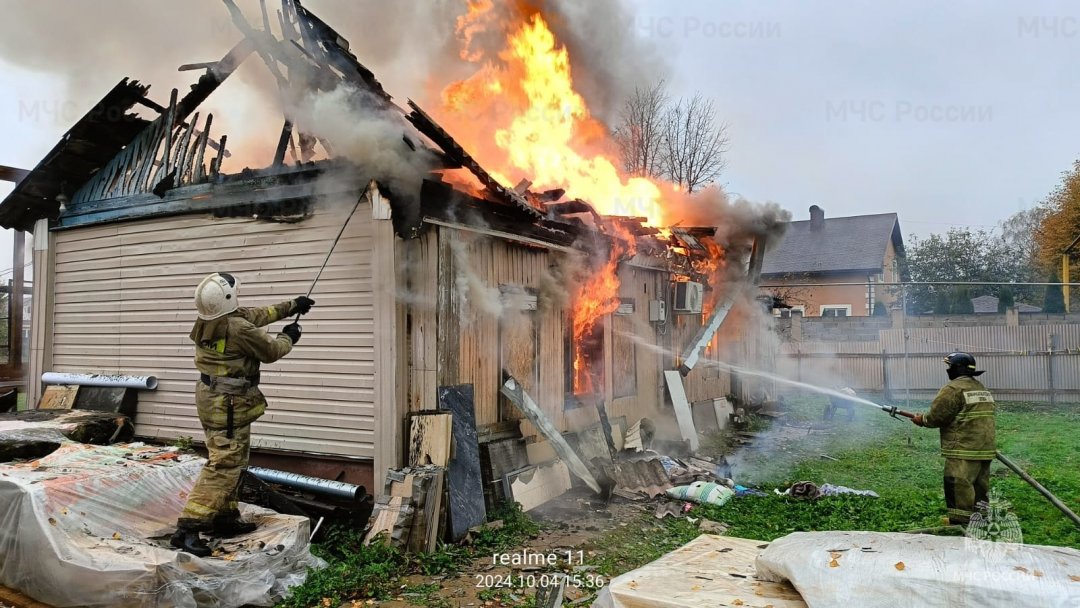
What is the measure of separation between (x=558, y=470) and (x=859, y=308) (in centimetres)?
2944

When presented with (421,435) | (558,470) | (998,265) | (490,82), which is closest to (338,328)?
(421,435)

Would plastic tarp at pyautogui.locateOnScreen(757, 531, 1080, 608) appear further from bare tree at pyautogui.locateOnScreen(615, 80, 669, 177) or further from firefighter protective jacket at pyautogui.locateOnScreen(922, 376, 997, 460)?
A: bare tree at pyautogui.locateOnScreen(615, 80, 669, 177)

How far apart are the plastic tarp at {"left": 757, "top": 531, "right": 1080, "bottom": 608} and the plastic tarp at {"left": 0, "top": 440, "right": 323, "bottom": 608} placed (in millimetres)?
4092

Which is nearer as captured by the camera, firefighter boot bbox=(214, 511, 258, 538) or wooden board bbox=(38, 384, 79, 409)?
firefighter boot bbox=(214, 511, 258, 538)

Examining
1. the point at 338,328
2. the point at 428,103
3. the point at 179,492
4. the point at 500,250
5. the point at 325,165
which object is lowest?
the point at 179,492

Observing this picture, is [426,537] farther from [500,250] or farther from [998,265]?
[998,265]

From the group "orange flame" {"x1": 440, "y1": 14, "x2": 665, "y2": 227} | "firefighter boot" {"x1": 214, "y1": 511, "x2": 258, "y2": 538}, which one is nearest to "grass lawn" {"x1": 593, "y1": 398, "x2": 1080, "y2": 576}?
"firefighter boot" {"x1": 214, "y1": 511, "x2": 258, "y2": 538}

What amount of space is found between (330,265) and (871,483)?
26.5 ft

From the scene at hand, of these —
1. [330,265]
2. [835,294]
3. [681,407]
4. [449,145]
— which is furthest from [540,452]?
[835,294]

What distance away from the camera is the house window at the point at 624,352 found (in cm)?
1110

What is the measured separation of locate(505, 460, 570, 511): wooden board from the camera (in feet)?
26.5

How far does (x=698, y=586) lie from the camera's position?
9.55ft

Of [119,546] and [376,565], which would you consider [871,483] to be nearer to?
[376,565]

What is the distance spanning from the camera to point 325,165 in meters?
7.26
